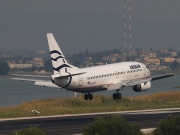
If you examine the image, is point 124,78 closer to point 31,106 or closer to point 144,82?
point 144,82

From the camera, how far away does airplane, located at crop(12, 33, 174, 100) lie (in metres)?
91.4

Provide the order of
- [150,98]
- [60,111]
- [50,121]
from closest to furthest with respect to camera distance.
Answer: [50,121]
[60,111]
[150,98]

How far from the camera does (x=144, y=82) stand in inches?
3868

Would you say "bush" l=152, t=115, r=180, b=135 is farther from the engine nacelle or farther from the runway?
the engine nacelle

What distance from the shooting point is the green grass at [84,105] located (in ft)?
282

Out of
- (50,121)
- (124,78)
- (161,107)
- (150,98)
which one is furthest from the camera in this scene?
(150,98)

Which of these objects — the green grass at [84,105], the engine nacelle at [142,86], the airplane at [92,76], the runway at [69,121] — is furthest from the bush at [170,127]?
the engine nacelle at [142,86]

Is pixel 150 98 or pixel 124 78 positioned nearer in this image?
pixel 124 78

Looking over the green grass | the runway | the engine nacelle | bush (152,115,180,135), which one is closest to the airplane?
the engine nacelle

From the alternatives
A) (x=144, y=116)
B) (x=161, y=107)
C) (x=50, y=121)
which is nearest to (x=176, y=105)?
(x=161, y=107)

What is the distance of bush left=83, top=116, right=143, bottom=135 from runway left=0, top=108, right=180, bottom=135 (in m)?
13.5

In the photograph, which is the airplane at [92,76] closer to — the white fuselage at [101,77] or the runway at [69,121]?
the white fuselage at [101,77]

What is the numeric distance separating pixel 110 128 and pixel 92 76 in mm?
45938

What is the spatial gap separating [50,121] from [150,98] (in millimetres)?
40030
